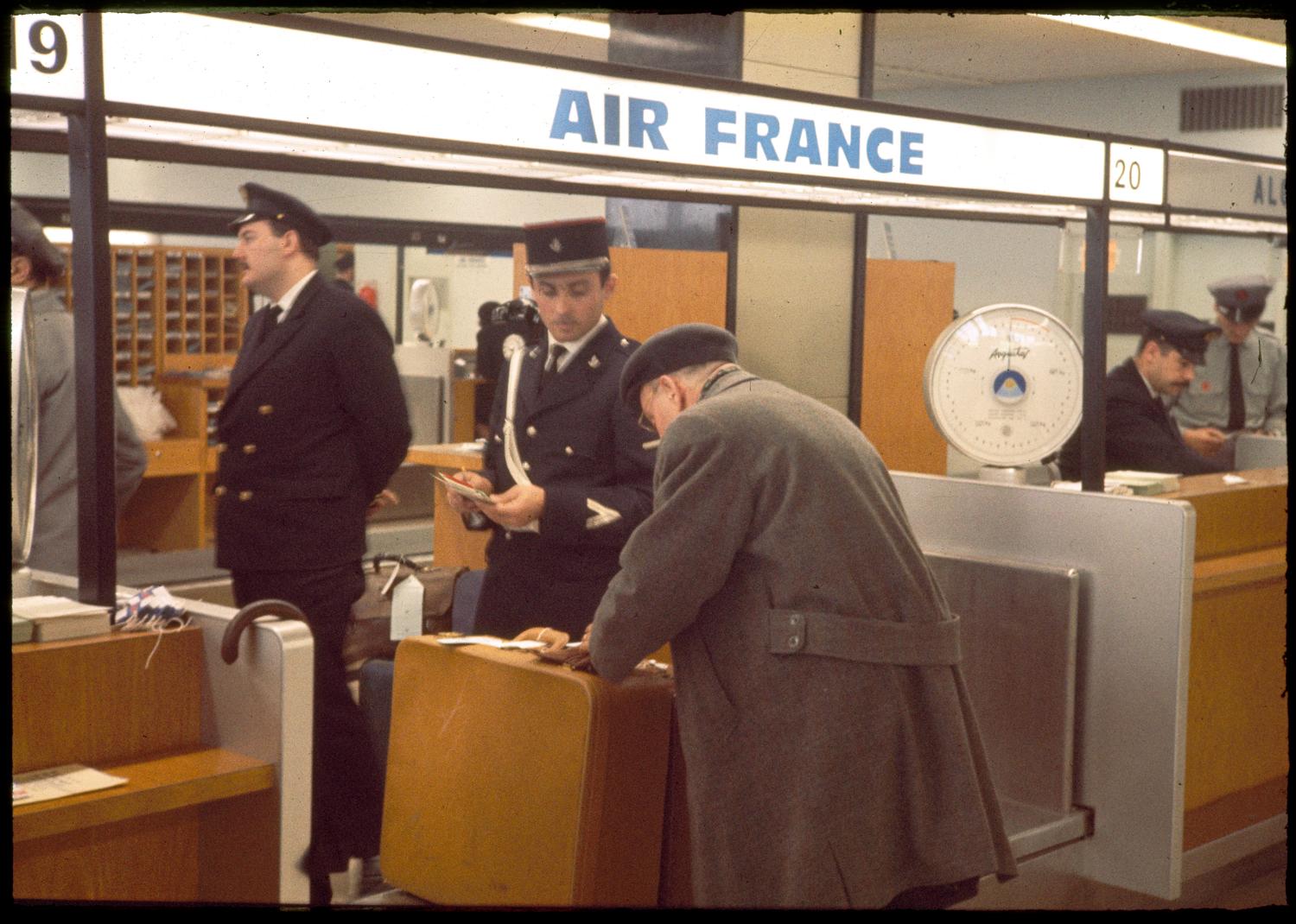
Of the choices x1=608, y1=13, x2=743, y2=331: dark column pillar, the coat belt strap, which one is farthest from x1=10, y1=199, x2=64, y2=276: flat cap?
x1=608, y1=13, x2=743, y2=331: dark column pillar

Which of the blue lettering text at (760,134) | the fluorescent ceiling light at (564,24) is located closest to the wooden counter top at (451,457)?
the fluorescent ceiling light at (564,24)

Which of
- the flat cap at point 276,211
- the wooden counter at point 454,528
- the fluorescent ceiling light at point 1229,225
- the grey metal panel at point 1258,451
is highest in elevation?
the fluorescent ceiling light at point 1229,225

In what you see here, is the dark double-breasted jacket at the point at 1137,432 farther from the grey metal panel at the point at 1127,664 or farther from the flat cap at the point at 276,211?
the flat cap at the point at 276,211

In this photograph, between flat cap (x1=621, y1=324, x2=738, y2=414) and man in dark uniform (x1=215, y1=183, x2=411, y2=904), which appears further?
man in dark uniform (x1=215, y1=183, x2=411, y2=904)

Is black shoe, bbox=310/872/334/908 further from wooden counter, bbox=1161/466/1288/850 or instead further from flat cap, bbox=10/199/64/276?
wooden counter, bbox=1161/466/1288/850

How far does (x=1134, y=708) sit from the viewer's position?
3.72 m

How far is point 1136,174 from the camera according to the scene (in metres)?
4.02

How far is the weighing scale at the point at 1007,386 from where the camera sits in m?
3.94

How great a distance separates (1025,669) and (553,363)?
148cm

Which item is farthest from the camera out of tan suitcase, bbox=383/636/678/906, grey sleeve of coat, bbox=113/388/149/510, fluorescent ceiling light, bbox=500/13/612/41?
fluorescent ceiling light, bbox=500/13/612/41

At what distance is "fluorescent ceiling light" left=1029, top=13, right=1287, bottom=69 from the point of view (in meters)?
6.67

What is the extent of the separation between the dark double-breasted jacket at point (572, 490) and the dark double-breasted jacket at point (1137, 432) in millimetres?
1881

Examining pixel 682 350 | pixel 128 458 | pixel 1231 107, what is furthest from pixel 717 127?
pixel 1231 107

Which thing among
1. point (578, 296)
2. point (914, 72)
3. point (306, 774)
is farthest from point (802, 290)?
point (914, 72)
